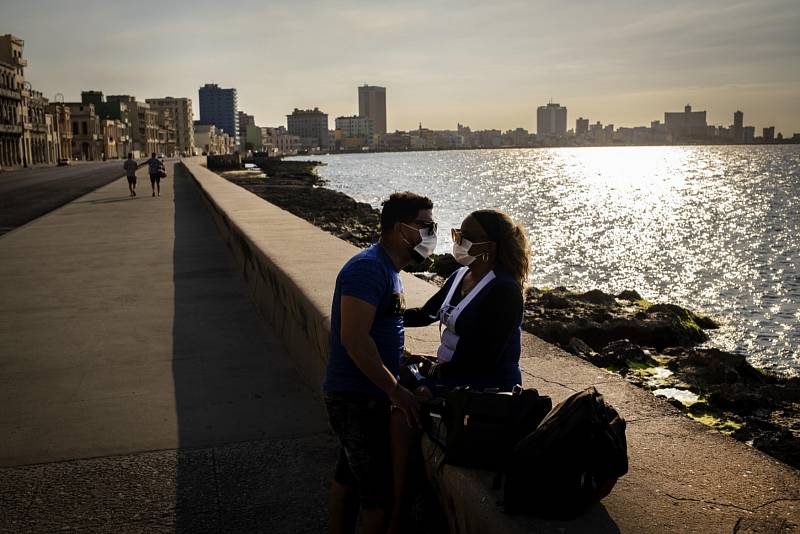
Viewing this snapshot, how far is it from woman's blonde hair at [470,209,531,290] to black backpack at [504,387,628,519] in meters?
0.76

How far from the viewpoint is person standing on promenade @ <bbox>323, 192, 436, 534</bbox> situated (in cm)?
274

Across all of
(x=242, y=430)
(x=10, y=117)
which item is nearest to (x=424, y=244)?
(x=242, y=430)

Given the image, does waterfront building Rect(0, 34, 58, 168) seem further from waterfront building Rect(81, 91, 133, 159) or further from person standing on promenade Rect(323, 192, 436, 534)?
person standing on promenade Rect(323, 192, 436, 534)

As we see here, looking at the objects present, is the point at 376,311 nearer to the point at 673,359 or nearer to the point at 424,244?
the point at 424,244

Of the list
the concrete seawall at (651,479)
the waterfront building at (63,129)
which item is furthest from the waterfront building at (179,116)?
the concrete seawall at (651,479)

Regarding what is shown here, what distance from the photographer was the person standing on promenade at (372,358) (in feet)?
9.00

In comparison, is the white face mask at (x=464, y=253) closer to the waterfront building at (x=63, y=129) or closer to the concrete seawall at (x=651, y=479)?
the concrete seawall at (x=651, y=479)

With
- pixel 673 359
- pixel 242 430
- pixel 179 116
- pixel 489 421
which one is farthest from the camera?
pixel 179 116

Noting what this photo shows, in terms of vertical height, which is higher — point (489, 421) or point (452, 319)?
point (452, 319)

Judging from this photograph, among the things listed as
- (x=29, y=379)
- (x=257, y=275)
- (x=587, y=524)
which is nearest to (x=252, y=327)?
(x=257, y=275)

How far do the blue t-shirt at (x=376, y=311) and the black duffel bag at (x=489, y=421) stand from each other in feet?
1.36

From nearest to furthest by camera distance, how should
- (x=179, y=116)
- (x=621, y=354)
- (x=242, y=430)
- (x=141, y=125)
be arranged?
(x=242, y=430) → (x=621, y=354) → (x=141, y=125) → (x=179, y=116)

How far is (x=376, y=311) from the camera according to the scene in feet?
9.29

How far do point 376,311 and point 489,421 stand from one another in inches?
23.1
